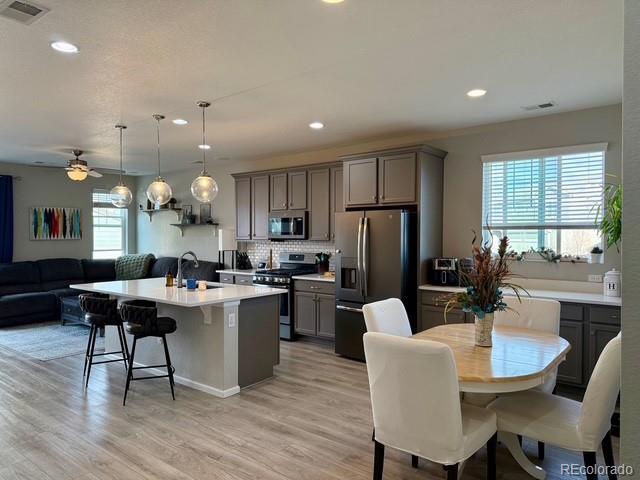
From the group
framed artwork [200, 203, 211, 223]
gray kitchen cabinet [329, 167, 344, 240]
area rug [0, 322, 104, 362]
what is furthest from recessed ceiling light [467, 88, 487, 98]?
framed artwork [200, 203, 211, 223]

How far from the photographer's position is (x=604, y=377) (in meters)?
2.08

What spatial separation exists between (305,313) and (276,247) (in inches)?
62.0

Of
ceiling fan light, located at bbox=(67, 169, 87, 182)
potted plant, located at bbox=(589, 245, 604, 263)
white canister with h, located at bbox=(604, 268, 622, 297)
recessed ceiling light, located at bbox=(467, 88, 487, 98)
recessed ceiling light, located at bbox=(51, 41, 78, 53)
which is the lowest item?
white canister with h, located at bbox=(604, 268, 622, 297)

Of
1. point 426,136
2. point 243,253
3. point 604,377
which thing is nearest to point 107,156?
point 243,253

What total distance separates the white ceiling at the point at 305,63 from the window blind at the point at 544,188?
494 millimetres

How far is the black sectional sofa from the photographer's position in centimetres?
677

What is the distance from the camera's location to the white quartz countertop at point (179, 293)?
3684mm

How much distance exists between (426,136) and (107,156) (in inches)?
201

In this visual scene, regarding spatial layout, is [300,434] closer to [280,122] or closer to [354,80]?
[354,80]

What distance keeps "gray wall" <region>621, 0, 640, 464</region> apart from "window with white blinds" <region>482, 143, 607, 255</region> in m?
3.95

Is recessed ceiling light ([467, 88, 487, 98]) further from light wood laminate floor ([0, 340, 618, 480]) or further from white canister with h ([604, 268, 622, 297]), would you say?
light wood laminate floor ([0, 340, 618, 480])

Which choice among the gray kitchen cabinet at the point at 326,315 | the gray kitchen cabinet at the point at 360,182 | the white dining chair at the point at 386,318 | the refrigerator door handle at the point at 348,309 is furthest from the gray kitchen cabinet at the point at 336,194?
the white dining chair at the point at 386,318

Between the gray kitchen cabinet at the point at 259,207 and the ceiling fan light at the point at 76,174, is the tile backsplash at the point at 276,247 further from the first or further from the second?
the ceiling fan light at the point at 76,174

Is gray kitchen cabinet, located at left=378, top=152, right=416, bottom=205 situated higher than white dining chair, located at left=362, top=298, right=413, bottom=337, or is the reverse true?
gray kitchen cabinet, located at left=378, top=152, right=416, bottom=205
